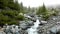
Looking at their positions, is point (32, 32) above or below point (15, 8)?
below

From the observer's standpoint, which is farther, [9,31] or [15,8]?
[15,8]

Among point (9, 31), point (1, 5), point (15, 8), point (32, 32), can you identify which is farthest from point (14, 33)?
point (15, 8)

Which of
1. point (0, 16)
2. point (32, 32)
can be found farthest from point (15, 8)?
point (32, 32)

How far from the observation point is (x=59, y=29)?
1510 centimetres

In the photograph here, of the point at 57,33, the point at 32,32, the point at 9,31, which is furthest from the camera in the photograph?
the point at 32,32

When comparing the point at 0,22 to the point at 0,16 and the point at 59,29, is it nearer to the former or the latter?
the point at 0,16

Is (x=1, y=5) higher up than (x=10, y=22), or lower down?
higher up

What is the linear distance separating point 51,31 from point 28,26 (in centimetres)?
471

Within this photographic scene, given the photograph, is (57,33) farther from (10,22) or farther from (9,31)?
(10,22)

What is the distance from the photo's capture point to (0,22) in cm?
1911

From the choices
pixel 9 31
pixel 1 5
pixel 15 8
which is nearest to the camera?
pixel 9 31

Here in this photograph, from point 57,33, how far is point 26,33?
3143mm

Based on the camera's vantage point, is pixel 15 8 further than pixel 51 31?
Yes

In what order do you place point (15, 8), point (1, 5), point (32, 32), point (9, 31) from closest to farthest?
point (9, 31), point (32, 32), point (1, 5), point (15, 8)
